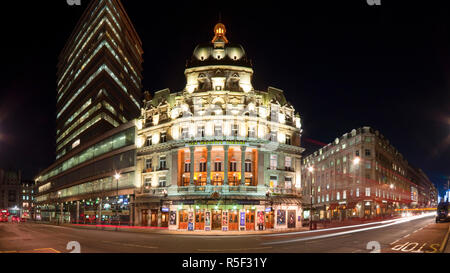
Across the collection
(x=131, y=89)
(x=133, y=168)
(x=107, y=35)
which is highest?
(x=107, y=35)

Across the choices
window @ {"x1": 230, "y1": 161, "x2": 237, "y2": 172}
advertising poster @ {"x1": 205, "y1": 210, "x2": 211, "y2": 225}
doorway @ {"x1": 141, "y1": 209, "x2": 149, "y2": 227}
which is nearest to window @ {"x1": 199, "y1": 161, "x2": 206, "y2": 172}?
window @ {"x1": 230, "y1": 161, "x2": 237, "y2": 172}

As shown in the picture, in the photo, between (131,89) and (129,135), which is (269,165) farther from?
(131,89)

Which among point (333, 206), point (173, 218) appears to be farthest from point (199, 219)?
point (333, 206)

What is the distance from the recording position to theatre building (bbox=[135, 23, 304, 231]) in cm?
5928

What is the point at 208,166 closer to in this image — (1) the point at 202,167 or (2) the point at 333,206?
(1) the point at 202,167

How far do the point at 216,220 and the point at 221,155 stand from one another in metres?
10.4

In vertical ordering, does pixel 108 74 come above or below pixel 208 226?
above

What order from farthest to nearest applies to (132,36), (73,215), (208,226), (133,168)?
(132,36)
(73,215)
(133,168)
(208,226)

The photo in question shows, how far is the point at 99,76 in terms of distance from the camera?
11162cm

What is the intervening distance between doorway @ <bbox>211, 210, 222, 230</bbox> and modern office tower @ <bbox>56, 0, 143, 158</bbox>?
5799cm

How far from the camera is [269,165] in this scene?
63219 millimetres

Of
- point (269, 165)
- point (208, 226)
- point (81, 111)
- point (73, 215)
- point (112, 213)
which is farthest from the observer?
point (81, 111)

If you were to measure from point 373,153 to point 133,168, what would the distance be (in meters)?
63.9

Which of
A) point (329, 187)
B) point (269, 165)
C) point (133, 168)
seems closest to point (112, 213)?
point (133, 168)
